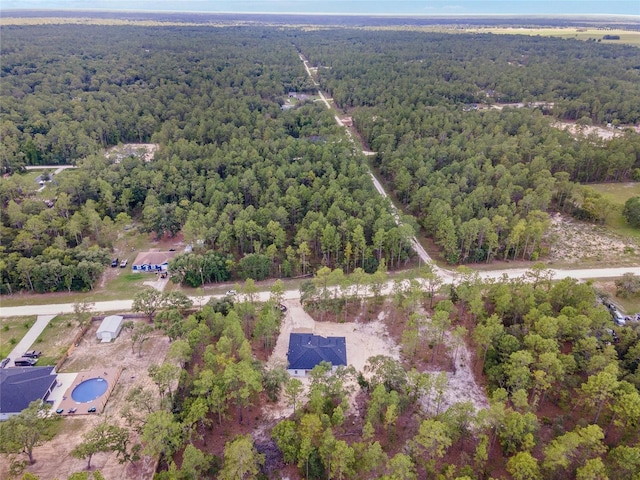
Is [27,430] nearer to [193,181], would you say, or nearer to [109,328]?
[109,328]

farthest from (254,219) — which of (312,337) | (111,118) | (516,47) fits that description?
(516,47)

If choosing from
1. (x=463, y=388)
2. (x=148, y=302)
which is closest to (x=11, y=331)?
(x=148, y=302)

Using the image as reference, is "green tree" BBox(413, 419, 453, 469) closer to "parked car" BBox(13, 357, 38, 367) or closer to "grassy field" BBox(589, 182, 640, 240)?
"parked car" BBox(13, 357, 38, 367)

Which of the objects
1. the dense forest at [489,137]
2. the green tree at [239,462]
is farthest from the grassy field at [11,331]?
the dense forest at [489,137]

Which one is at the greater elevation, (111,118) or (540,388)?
(111,118)

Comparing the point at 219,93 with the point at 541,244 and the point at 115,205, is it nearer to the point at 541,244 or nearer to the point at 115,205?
the point at 115,205

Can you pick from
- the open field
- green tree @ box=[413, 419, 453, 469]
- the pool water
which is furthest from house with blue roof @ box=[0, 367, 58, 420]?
the open field

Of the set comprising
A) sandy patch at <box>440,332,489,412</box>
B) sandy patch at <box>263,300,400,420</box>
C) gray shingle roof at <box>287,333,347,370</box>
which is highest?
gray shingle roof at <box>287,333,347,370</box>
